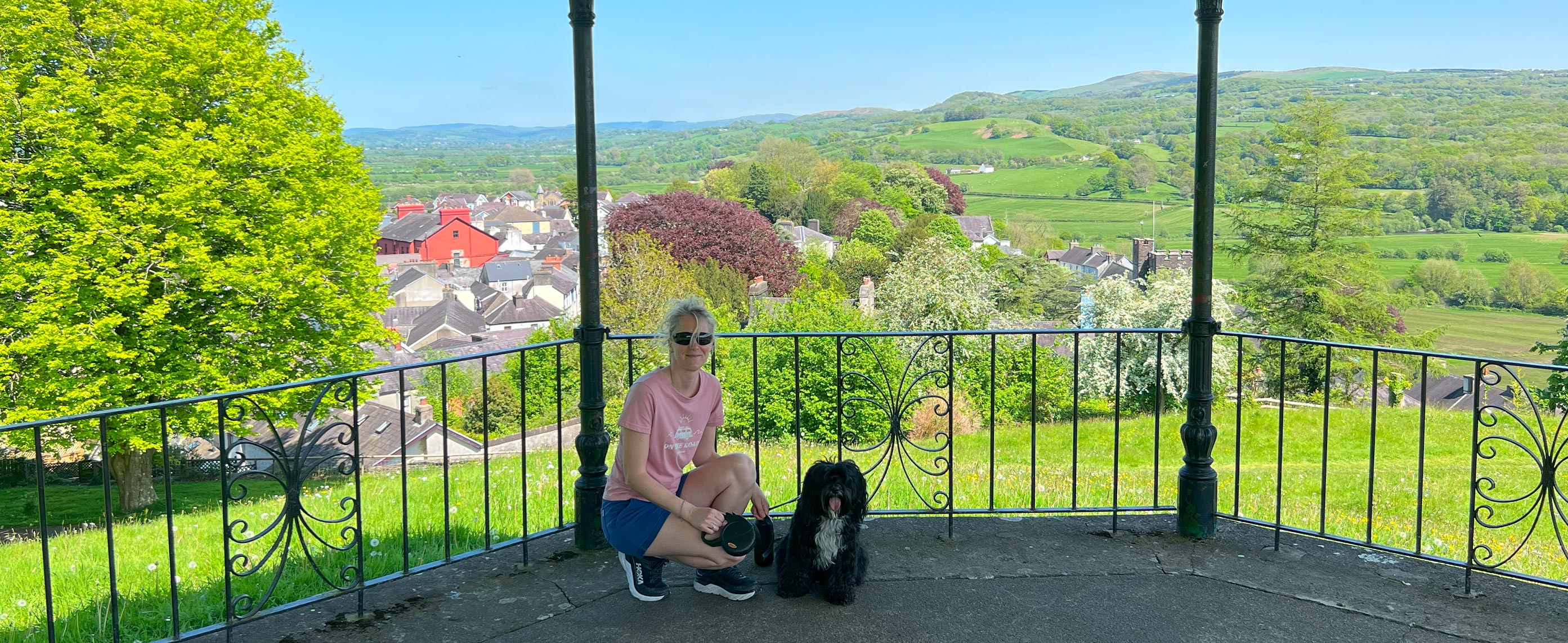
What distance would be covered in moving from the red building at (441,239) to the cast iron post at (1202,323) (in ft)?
277

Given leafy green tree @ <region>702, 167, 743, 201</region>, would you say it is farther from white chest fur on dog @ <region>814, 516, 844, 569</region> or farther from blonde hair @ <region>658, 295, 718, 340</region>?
white chest fur on dog @ <region>814, 516, 844, 569</region>

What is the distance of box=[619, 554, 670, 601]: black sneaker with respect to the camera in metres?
3.71

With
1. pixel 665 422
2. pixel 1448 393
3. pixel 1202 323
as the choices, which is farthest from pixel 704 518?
pixel 1448 393

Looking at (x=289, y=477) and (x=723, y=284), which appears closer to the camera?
(x=289, y=477)

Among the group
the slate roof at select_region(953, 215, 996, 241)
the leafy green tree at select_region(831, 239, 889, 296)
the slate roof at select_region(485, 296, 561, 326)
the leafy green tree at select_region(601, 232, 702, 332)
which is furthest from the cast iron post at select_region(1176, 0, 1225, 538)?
the slate roof at select_region(953, 215, 996, 241)

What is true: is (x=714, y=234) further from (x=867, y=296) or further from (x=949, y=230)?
(x=949, y=230)

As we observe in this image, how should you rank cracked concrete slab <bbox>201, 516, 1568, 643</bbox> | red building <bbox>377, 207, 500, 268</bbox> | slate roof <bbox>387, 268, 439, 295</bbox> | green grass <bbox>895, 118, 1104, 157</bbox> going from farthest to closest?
green grass <bbox>895, 118, 1104, 157</bbox>
red building <bbox>377, 207, 500, 268</bbox>
slate roof <bbox>387, 268, 439, 295</bbox>
cracked concrete slab <bbox>201, 516, 1568, 643</bbox>

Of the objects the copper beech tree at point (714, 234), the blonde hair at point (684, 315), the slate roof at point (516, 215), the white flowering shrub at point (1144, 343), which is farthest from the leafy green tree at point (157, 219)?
the slate roof at point (516, 215)

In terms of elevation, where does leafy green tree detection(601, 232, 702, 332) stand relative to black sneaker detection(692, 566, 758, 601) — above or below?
below

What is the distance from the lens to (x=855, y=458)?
2041 cm

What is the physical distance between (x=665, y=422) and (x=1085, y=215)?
8752 cm

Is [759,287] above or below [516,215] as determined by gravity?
below

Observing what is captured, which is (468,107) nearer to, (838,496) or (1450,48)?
(1450,48)

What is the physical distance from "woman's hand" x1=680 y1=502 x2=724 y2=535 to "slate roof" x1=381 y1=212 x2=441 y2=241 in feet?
276
